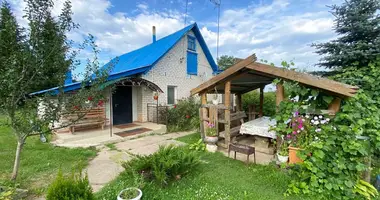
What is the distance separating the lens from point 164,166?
10.4 ft

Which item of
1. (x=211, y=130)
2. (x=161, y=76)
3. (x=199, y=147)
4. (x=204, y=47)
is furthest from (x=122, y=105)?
(x=204, y=47)

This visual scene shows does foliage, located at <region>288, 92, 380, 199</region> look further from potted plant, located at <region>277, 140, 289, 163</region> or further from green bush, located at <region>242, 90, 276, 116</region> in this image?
green bush, located at <region>242, 90, 276, 116</region>

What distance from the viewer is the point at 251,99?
1116 cm

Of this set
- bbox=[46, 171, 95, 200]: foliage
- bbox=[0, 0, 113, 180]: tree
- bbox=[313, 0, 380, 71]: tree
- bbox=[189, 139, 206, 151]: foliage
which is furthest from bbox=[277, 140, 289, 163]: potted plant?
bbox=[0, 0, 113, 180]: tree

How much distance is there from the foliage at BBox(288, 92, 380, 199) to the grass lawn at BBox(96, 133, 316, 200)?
0.40 m

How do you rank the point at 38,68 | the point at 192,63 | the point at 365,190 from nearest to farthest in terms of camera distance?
the point at 38,68, the point at 365,190, the point at 192,63

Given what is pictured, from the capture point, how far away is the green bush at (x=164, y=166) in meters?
3.16

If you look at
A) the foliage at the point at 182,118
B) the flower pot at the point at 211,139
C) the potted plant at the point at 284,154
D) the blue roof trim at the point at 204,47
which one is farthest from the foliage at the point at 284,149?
the blue roof trim at the point at 204,47

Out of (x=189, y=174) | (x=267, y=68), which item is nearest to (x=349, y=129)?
(x=267, y=68)

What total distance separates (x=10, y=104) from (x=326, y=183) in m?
5.33

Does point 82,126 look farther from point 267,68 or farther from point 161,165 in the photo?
point 267,68

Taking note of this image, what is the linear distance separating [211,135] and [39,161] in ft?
14.6

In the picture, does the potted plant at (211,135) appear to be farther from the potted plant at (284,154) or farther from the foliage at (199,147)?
the potted plant at (284,154)

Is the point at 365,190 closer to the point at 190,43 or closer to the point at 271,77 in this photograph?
the point at 271,77
